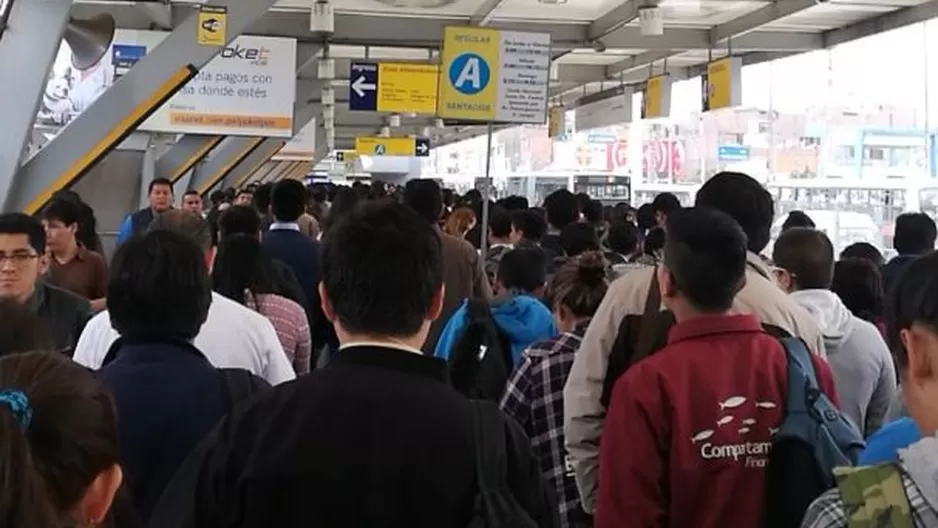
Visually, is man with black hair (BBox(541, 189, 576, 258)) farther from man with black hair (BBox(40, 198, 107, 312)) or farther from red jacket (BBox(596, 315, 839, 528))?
red jacket (BBox(596, 315, 839, 528))

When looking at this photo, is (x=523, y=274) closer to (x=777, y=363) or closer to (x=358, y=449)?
(x=777, y=363)

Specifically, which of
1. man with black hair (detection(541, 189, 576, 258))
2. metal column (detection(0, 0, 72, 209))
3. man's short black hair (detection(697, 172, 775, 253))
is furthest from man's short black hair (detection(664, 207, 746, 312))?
metal column (detection(0, 0, 72, 209))

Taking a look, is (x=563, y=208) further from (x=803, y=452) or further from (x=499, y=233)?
(x=803, y=452)

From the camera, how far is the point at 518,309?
160 inches

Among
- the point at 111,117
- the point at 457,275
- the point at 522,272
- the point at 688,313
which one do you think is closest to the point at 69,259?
the point at 457,275

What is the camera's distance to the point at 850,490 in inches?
56.4

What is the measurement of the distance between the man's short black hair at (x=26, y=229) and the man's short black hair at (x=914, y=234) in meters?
4.39

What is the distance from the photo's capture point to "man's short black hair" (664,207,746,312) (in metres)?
2.39

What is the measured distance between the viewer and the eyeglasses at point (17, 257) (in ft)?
12.6

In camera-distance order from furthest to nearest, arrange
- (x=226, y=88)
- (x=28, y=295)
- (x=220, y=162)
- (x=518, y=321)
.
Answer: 1. (x=220, y=162)
2. (x=226, y=88)
3. (x=518, y=321)
4. (x=28, y=295)

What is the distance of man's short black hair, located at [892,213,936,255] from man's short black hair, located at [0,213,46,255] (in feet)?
14.4

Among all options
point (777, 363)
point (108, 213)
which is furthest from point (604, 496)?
point (108, 213)

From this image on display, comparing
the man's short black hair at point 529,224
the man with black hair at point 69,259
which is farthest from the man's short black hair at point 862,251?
the man with black hair at point 69,259

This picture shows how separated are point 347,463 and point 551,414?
1.47m
